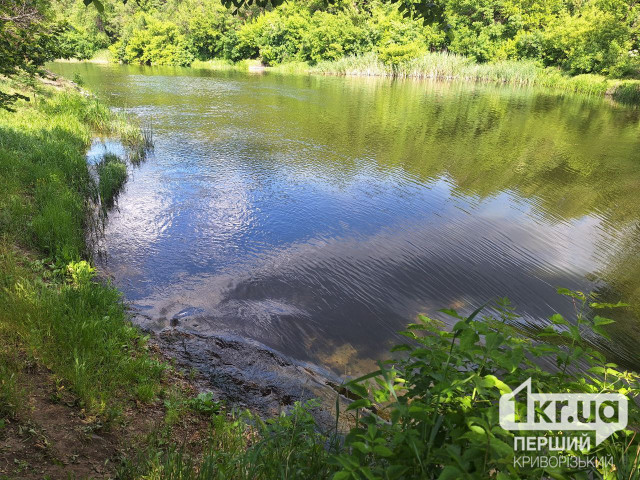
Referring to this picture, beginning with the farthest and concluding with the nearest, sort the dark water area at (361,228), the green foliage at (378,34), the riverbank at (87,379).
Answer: the green foliage at (378,34), the dark water area at (361,228), the riverbank at (87,379)

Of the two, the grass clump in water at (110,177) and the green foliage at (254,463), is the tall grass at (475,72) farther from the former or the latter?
the green foliage at (254,463)

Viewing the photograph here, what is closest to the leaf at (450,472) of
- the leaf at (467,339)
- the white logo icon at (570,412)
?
the white logo icon at (570,412)

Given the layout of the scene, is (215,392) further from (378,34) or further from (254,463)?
(378,34)

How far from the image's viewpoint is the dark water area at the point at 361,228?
5.79 m

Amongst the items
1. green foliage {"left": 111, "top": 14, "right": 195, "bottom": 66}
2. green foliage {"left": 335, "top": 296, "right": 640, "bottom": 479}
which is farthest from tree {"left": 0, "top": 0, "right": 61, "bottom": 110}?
green foliage {"left": 111, "top": 14, "right": 195, "bottom": 66}

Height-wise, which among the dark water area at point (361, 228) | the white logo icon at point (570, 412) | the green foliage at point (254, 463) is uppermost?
the white logo icon at point (570, 412)

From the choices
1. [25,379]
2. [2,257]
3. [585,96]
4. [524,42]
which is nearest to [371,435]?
[25,379]

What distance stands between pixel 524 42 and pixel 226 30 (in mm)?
41834

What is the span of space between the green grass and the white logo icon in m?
2.79

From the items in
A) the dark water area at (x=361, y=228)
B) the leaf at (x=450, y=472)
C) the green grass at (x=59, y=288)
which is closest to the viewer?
the leaf at (x=450, y=472)

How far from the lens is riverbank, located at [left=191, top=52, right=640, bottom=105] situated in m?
32.8

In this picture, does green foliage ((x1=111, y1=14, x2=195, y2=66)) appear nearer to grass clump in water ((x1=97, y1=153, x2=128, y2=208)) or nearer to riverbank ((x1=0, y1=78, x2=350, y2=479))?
grass clump in water ((x1=97, y1=153, x2=128, y2=208))

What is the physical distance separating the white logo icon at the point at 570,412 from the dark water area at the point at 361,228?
3.11 m

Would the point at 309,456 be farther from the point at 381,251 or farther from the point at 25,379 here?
the point at 381,251
